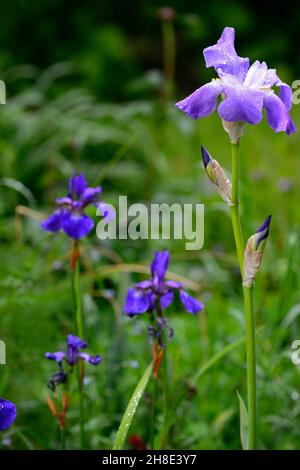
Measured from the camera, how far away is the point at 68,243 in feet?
7.64

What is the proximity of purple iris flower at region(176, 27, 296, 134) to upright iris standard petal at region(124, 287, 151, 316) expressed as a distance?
1.24 feet

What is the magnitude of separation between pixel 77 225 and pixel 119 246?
4.04ft

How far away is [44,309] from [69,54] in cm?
414

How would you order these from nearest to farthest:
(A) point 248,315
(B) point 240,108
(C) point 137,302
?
(B) point 240,108 < (A) point 248,315 < (C) point 137,302

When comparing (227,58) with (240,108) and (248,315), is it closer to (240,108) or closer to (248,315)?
(240,108)

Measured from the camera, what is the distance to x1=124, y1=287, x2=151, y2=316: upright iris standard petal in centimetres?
122

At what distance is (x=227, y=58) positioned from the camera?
1.05 meters

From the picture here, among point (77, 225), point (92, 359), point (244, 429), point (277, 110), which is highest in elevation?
point (277, 110)

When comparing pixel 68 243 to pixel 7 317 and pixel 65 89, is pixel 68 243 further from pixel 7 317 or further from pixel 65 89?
pixel 65 89

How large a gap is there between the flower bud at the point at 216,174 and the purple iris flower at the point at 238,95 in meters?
0.07

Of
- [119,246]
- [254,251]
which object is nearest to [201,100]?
[254,251]

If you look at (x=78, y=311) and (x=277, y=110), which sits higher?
(x=277, y=110)

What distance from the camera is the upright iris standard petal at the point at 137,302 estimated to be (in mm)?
1225
